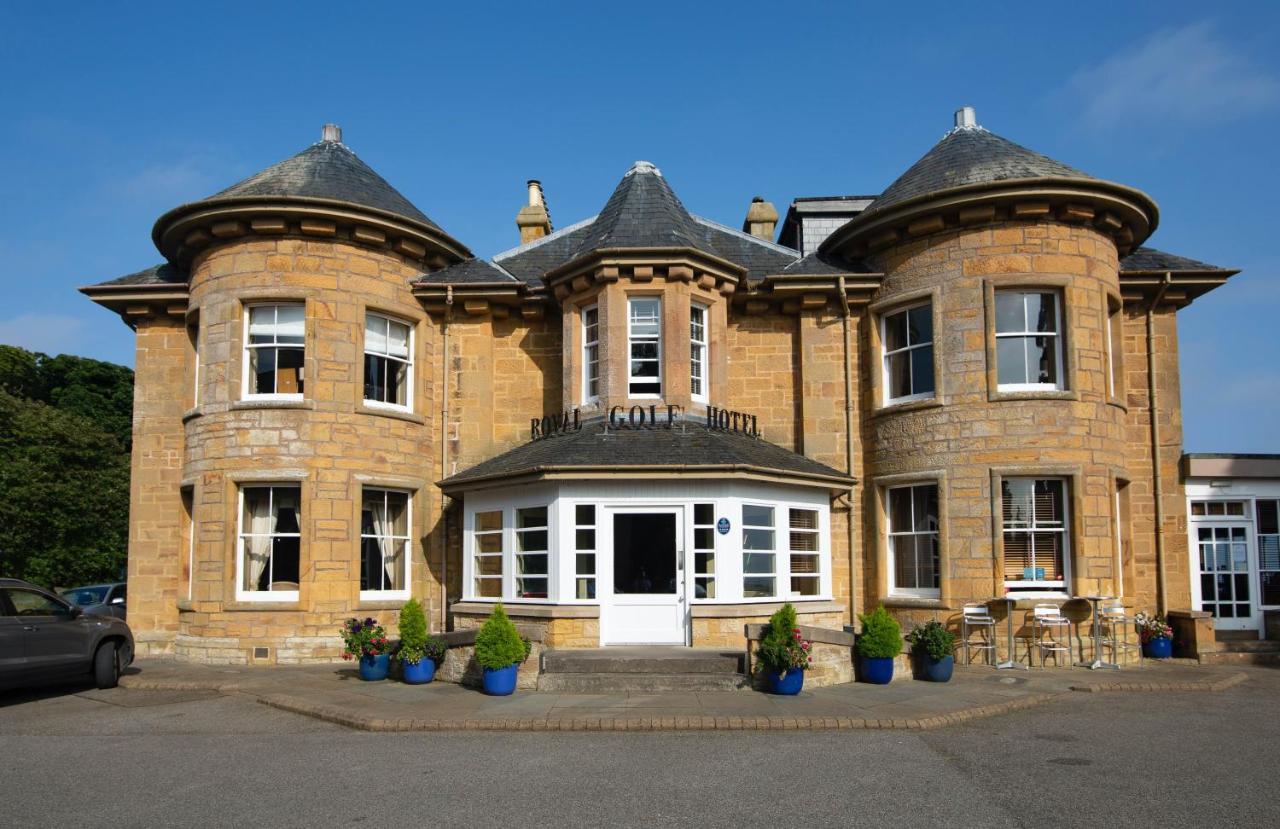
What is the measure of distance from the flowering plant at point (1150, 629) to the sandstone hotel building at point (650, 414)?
18.4 inches

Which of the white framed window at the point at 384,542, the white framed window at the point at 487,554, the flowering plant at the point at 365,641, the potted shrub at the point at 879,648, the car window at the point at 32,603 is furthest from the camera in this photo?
the white framed window at the point at 384,542

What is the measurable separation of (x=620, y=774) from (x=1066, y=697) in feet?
23.7

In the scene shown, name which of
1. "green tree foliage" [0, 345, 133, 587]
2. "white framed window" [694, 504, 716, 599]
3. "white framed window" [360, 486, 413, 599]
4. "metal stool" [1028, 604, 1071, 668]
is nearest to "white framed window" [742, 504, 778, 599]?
"white framed window" [694, 504, 716, 599]

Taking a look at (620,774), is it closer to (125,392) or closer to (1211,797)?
(1211,797)

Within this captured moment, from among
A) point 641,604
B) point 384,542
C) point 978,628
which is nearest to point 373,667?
point 384,542

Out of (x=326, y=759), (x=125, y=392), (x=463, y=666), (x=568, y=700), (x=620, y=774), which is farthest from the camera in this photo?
(x=125, y=392)

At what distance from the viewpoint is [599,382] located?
17.0 meters

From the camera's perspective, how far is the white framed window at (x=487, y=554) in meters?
16.1

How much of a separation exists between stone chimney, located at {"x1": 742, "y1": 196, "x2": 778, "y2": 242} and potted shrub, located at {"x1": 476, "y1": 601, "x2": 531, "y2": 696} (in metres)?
12.3

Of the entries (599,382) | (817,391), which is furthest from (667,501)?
(817,391)

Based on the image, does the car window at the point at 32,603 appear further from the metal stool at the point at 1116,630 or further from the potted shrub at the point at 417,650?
the metal stool at the point at 1116,630

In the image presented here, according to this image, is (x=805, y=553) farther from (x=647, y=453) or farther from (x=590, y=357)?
(x=590, y=357)

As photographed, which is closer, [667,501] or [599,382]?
[667,501]

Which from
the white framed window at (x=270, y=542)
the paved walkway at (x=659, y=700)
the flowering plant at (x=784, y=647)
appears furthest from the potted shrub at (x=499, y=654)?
the white framed window at (x=270, y=542)
